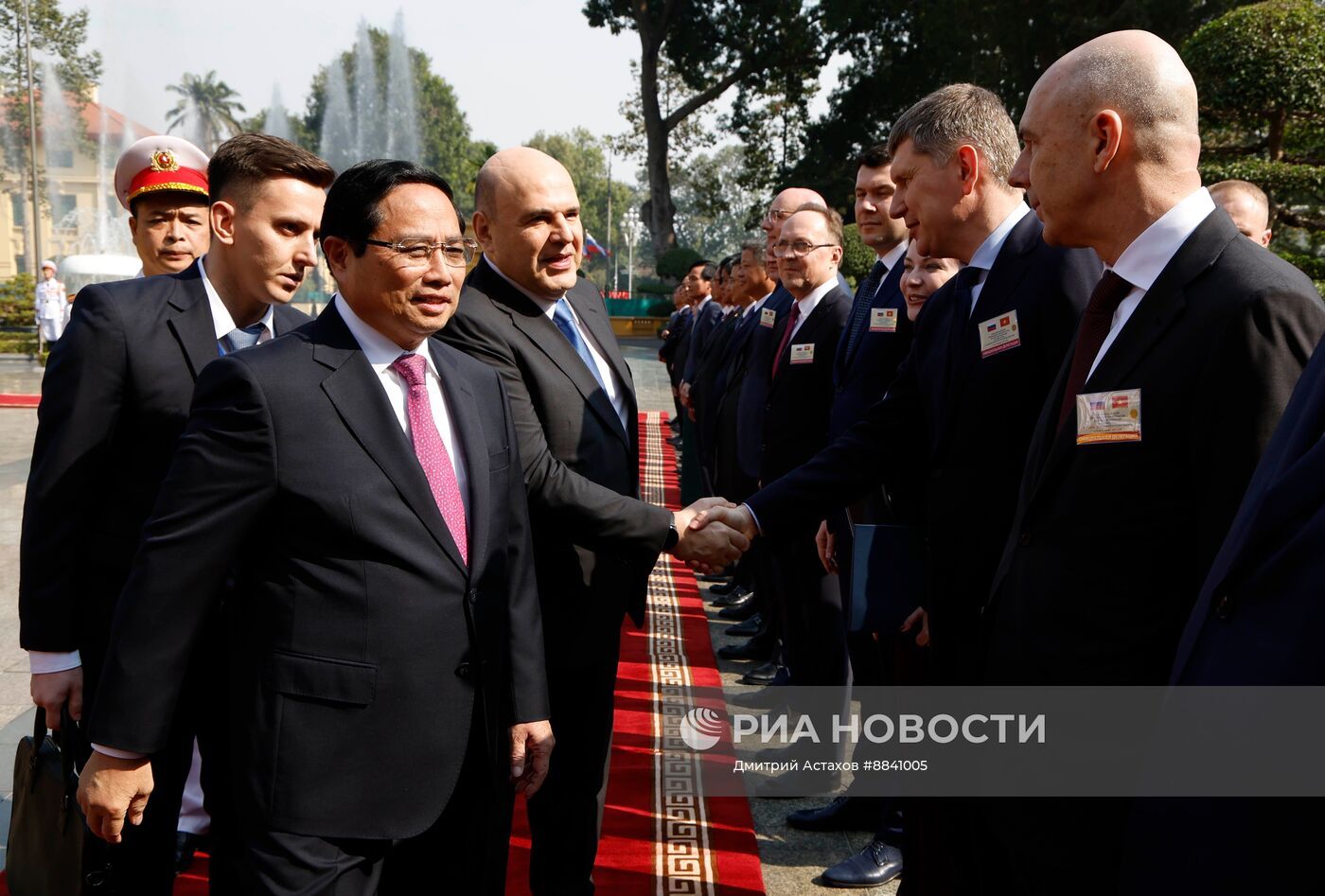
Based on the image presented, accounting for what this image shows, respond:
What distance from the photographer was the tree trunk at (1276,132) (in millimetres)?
11773

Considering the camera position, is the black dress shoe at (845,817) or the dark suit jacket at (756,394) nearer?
the black dress shoe at (845,817)

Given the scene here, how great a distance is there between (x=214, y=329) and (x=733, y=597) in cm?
485

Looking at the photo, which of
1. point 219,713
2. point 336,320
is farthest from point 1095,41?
point 219,713

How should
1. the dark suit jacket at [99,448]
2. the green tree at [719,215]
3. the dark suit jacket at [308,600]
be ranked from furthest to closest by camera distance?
the green tree at [719,215] → the dark suit jacket at [99,448] → the dark suit jacket at [308,600]

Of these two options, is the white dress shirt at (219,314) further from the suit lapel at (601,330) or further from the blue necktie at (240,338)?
the suit lapel at (601,330)

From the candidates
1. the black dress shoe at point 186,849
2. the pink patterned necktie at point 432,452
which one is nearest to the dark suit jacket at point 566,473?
the pink patterned necktie at point 432,452

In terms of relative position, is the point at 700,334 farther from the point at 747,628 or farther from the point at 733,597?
the point at 747,628

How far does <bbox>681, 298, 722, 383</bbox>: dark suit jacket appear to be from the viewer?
1032cm

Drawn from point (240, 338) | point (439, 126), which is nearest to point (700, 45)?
point (240, 338)

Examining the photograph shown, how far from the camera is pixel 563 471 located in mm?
2834

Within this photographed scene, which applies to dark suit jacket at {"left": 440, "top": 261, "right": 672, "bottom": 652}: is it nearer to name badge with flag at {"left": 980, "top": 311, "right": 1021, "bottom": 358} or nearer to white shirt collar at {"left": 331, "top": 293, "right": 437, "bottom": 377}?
white shirt collar at {"left": 331, "top": 293, "right": 437, "bottom": 377}

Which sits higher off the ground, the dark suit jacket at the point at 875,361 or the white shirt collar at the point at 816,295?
the white shirt collar at the point at 816,295

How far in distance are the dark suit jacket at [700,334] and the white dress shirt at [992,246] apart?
6.99 meters

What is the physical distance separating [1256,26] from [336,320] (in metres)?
12.4
